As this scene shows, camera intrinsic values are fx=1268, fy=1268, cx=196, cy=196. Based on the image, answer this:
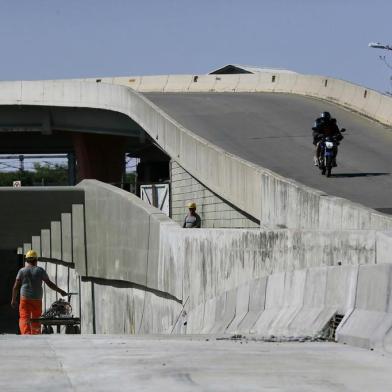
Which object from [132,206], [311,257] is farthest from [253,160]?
[311,257]

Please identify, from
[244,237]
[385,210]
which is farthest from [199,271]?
[385,210]

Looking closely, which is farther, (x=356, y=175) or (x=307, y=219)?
(x=356, y=175)

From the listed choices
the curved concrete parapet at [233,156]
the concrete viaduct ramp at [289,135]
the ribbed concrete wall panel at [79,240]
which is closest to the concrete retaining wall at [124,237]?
the ribbed concrete wall panel at [79,240]

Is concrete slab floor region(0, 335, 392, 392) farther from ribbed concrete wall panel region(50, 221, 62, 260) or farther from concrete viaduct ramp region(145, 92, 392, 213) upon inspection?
ribbed concrete wall panel region(50, 221, 62, 260)

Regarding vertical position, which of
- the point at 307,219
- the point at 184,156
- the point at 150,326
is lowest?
the point at 150,326

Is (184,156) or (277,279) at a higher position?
(184,156)

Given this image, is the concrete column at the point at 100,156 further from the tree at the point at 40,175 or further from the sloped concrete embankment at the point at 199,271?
the tree at the point at 40,175

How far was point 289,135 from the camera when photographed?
130 feet

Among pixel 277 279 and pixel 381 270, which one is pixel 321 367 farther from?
pixel 277 279

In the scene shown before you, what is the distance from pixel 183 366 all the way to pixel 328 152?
68.9ft

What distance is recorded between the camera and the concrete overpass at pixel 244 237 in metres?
12.4

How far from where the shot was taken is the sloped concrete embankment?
12508 mm

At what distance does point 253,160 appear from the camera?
32.5 meters

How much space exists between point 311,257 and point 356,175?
16.2 meters
